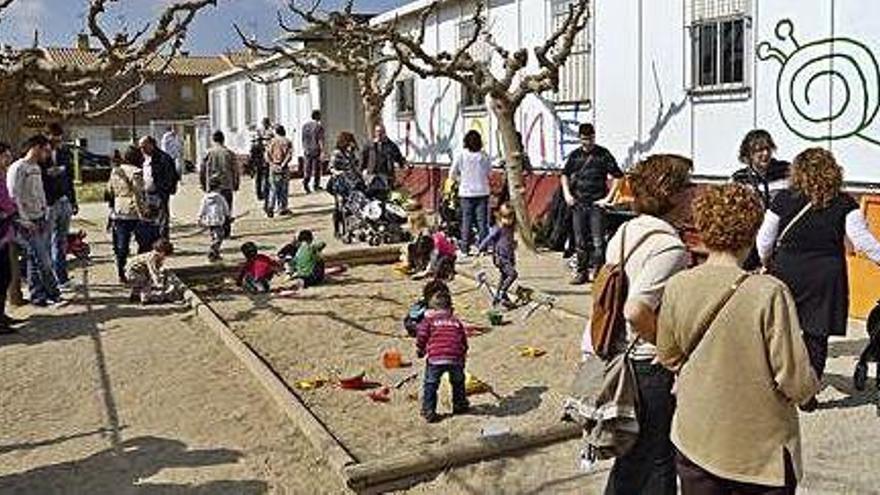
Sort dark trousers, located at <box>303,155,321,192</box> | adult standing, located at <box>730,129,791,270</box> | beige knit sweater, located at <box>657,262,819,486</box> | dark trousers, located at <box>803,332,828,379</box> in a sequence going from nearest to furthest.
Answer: beige knit sweater, located at <box>657,262,819,486</box> < dark trousers, located at <box>803,332,828,379</box> < adult standing, located at <box>730,129,791,270</box> < dark trousers, located at <box>303,155,321,192</box>

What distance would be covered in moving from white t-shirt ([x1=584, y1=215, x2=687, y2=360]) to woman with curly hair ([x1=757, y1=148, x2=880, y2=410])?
8.18 feet

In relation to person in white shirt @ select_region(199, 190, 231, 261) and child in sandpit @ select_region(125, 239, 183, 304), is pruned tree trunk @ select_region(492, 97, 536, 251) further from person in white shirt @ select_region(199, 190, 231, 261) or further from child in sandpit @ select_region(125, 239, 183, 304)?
child in sandpit @ select_region(125, 239, 183, 304)

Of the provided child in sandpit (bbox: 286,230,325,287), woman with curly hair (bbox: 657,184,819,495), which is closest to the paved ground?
woman with curly hair (bbox: 657,184,819,495)

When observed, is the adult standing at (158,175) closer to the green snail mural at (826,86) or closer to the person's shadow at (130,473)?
the person's shadow at (130,473)

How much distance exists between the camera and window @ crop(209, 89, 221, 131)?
4212 centimetres

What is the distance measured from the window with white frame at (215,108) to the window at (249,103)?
5.17 meters

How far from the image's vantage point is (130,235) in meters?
13.0

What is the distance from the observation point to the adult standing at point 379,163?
16.4 metres

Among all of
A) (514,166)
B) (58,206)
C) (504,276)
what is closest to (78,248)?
(58,206)

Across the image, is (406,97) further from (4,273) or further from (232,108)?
(232,108)

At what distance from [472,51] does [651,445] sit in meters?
15.1

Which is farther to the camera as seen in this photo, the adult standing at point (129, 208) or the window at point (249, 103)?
the window at point (249, 103)

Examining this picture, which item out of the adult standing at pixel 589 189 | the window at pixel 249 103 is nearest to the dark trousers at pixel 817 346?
the adult standing at pixel 589 189

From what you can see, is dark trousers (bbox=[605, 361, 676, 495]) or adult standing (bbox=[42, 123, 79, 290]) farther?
adult standing (bbox=[42, 123, 79, 290])
